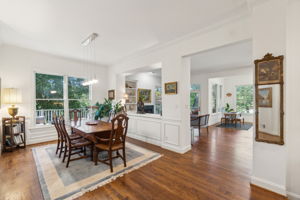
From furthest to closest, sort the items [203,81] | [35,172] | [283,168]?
[203,81]
[35,172]
[283,168]

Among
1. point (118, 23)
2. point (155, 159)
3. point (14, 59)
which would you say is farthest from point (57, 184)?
point (14, 59)

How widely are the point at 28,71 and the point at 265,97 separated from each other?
19.5ft

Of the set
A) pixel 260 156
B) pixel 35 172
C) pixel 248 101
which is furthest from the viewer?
pixel 248 101

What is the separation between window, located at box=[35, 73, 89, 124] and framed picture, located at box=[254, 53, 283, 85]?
5.34 meters

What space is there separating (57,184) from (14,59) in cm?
395

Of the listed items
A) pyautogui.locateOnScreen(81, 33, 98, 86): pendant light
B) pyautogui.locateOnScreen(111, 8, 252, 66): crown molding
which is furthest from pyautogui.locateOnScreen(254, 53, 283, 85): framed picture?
pyautogui.locateOnScreen(81, 33, 98, 86): pendant light

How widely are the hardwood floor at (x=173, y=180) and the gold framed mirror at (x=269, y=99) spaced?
2.79 ft

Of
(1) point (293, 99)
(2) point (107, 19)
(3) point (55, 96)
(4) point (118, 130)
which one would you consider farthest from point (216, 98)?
(3) point (55, 96)

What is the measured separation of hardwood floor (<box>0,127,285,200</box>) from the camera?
1879 mm

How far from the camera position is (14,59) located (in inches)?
151

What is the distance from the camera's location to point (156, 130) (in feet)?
13.1

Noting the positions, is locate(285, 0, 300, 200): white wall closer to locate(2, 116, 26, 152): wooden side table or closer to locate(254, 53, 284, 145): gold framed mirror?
locate(254, 53, 284, 145): gold framed mirror

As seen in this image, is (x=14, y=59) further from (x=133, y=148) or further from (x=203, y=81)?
(x=203, y=81)

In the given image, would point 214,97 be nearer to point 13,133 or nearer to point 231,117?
point 231,117
